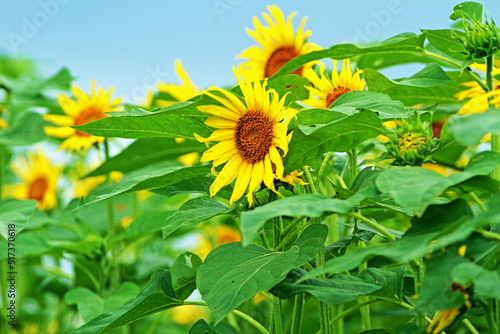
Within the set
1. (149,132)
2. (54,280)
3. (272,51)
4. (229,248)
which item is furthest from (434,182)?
(54,280)

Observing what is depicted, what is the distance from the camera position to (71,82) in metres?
1.49

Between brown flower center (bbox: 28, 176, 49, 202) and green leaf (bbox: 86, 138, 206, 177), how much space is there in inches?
30.1

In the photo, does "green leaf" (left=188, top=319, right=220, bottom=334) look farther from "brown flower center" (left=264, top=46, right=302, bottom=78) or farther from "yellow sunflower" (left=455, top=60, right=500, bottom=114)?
"brown flower center" (left=264, top=46, right=302, bottom=78)

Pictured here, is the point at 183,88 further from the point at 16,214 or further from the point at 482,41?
the point at 482,41

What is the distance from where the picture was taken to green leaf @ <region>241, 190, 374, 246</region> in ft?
1.60

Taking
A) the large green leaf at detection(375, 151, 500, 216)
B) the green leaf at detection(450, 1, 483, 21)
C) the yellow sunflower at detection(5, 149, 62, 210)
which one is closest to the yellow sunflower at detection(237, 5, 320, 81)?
the green leaf at detection(450, 1, 483, 21)

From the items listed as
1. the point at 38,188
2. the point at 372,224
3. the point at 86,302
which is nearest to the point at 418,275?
the point at 372,224

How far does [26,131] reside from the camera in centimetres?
141

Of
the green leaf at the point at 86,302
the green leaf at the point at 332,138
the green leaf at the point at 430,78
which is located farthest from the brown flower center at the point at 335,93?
the green leaf at the point at 86,302

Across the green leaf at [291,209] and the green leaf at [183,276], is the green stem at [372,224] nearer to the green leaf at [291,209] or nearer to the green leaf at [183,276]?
the green leaf at [291,209]

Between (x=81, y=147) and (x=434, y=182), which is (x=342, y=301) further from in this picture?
(x=81, y=147)

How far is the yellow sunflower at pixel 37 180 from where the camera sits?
71.0 inches

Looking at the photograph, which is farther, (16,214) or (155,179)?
(16,214)

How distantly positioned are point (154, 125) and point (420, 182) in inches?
12.9
